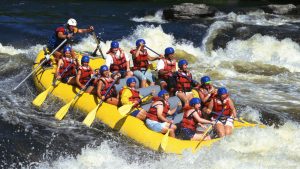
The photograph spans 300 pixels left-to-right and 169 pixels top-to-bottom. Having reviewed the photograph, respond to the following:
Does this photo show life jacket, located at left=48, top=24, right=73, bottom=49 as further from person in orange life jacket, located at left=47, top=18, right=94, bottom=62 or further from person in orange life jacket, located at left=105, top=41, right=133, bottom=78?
person in orange life jacket, located at left=105, top=41, right=133, bottom=78

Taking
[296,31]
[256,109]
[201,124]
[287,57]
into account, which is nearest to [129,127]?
[201,124]

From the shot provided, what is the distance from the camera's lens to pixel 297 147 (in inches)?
305

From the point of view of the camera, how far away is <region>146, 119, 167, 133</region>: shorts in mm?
8039

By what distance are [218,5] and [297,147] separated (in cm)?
2003

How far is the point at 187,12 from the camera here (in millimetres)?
22047

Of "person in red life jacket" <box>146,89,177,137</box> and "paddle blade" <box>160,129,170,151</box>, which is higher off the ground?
"person in red life jacket" <box>146,89,177,137</box>

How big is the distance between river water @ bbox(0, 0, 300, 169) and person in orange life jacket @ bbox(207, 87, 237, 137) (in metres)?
0.23

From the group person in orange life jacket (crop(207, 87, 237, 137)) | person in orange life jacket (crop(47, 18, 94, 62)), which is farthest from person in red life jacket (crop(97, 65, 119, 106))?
person in orange life jacket (crop(47, 18, 94, 62))

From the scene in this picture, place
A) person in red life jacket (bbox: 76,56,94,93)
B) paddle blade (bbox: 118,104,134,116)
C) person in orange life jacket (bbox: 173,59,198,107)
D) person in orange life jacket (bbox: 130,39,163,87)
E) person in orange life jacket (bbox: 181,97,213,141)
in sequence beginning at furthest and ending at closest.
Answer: person in orange life jacket (bbox: 130,39,163,87)
person in red life jacket (bbox: 76,56,94,93)
person in orange life jacket (bbox: 173,59,198,107)
paddle blade (bbox: 118,104,134,116)
person in orange life jacket (bbox: 181,97,213,141)

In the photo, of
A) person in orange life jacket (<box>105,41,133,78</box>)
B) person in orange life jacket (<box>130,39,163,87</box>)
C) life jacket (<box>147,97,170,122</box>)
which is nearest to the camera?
life jacket (<box>147,97,170,122</box>)

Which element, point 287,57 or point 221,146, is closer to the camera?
point 221,146

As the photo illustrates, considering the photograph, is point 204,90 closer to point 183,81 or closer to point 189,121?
point 183,81

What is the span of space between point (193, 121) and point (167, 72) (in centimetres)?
207

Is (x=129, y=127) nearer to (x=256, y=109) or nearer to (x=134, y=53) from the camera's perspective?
(x=134, y=53)
